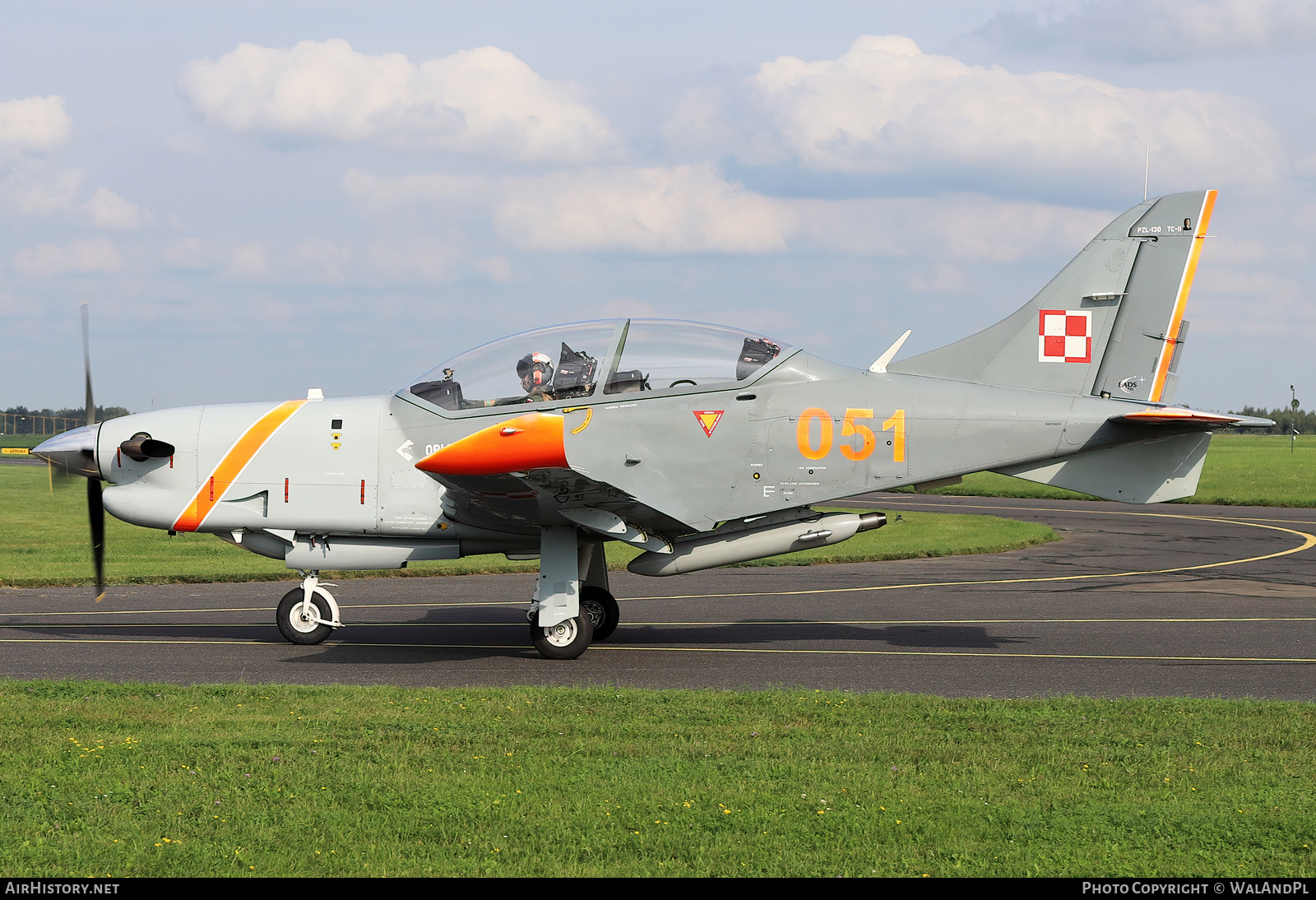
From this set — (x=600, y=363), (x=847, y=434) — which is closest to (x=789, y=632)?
(x=847, y=434)

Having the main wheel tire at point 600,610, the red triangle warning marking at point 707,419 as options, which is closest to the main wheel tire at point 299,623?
the main wheel tire at point 600,610

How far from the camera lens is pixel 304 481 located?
11.2 metres

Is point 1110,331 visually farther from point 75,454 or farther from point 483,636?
point 75,454

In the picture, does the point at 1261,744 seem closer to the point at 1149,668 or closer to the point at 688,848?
the point at 1149,668

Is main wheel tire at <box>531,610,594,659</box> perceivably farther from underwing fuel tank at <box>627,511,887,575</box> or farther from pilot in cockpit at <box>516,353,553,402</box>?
pilot in cockpit at <box>516,353,553,402</box>

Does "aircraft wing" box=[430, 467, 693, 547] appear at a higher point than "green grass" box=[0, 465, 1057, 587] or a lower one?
higher

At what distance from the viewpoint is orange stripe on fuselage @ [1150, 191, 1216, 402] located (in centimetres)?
1170

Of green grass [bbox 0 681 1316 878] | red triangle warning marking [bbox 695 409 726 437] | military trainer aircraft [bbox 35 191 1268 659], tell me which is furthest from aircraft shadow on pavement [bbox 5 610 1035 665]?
green grass [bbox 0 681 1316 878]

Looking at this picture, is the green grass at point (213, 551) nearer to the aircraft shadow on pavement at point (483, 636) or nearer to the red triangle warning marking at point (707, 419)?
the aircraft shadow on pavement at point (483, 636)

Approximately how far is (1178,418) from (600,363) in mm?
5503

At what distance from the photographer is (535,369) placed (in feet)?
35.4

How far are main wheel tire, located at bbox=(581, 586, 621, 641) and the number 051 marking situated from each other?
2790mm

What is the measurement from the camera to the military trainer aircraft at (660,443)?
1073cm

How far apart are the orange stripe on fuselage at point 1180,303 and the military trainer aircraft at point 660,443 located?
0.06ft
